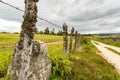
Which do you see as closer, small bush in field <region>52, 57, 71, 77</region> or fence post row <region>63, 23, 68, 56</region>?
small bush in field <region>52, 57, 71, 77</region>

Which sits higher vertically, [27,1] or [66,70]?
[27,1]

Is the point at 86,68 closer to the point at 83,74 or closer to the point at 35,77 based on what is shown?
the point at 83,74

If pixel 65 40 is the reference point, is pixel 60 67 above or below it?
below

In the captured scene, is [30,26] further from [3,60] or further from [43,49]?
[3,60]

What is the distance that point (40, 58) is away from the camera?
28.5ft

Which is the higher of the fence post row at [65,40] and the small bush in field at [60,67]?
the fence post row at [65,40]

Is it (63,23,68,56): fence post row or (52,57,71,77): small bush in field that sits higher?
(63,23,68,56): fence post row

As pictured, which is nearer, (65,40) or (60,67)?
(60,67)

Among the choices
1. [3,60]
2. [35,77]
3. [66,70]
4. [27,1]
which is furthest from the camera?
[66,70]

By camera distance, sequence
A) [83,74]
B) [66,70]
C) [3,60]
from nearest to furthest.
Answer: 1. [3,60]
2. [66,70]
3. [83,74]

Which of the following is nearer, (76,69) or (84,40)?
(76,69)

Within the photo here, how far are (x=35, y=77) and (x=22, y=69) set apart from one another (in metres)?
2.41

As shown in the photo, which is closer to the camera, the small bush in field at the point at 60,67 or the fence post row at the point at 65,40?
the small bush in field at the point at 60,67

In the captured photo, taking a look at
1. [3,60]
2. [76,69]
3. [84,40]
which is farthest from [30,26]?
[84,40]
